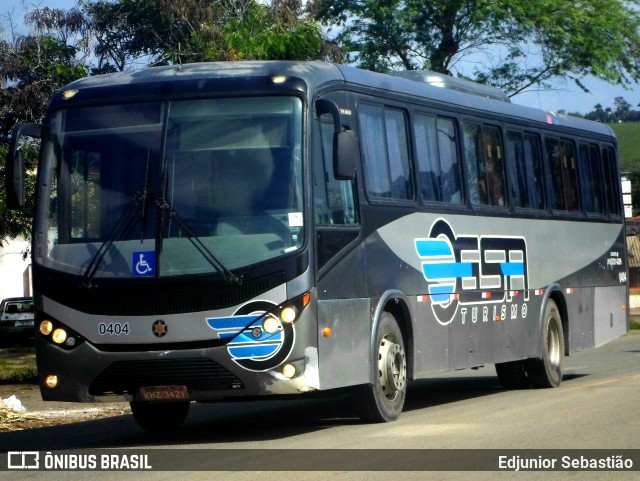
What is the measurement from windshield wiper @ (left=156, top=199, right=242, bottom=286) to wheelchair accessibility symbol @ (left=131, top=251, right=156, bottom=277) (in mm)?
363

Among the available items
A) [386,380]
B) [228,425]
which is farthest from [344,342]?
[228,425]

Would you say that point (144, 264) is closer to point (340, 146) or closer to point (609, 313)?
point (340, 146)

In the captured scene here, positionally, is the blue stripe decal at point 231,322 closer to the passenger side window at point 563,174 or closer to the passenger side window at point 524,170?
the passenger side window at point 524,170

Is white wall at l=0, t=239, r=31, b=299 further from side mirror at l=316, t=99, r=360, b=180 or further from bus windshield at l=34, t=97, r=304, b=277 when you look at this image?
side mirror at l=316, t=99, r=360, b=180

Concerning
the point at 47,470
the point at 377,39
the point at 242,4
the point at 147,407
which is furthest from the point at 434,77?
the point at 377,39

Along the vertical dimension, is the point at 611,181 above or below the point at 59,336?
above

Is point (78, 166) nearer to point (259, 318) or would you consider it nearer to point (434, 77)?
point (259, 318)

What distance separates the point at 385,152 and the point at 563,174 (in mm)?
5782

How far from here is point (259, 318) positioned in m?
11.1

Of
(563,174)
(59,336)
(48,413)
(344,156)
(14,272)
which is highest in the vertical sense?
(14,272)

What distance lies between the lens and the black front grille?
11.1 meters

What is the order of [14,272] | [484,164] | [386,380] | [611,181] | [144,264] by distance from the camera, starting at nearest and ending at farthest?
[144,264]
[386,380]
[484,164]
[611,181]
[14,272]

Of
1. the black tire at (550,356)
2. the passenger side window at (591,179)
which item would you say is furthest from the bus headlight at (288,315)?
the passenger side window at (591,179)

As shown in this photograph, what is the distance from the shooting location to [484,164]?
1577cm
